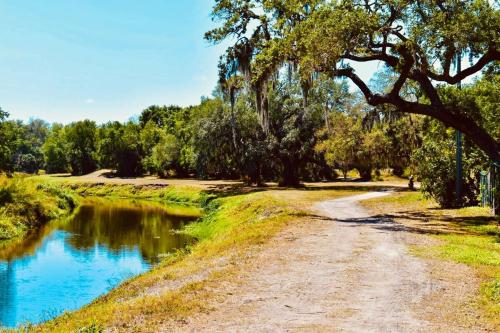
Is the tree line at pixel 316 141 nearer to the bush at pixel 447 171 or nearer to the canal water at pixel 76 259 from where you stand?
the bush at pixel 447 171

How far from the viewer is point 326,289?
9859mm

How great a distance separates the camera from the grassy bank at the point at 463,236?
9789 mm

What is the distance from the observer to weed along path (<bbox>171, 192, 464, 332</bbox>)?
7.80 m

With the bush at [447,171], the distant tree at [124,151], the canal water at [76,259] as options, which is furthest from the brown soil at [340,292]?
the distant tree at [124,151]

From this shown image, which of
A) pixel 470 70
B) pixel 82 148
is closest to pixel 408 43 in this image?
pixel 470 70

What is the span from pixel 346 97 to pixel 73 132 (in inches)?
2336

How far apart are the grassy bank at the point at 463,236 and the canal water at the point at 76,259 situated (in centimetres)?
1025

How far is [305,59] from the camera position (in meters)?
20.0

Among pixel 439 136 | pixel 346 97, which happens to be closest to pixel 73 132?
pixel 346 97

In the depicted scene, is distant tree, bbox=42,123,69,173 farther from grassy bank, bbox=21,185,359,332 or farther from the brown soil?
the brown soil

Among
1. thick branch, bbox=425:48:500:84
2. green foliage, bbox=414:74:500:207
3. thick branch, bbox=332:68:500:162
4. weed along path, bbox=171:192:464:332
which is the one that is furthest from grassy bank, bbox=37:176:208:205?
weed along path, bbox=171:192:464:332

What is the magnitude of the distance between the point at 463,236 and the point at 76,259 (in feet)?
53.5

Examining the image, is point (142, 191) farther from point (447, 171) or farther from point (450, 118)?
point (450, 118)

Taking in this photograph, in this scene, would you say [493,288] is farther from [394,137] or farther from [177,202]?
[177,202]
